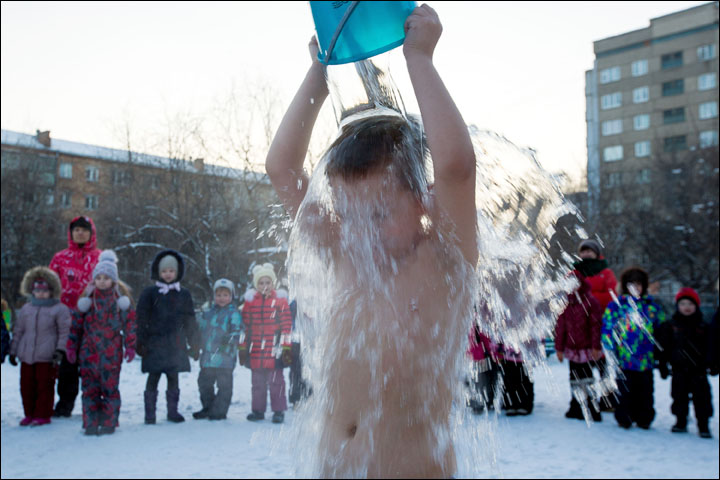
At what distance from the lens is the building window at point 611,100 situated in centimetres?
4706

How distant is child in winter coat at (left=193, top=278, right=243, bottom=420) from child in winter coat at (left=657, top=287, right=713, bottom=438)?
5.02 m

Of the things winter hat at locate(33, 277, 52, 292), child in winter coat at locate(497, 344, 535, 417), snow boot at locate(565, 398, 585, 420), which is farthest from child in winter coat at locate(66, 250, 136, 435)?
snow boot at locate(565, 398, 585, 420)

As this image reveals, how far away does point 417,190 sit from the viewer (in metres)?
1.68

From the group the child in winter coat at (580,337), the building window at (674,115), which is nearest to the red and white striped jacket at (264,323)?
the child in winter coat at (580,337)

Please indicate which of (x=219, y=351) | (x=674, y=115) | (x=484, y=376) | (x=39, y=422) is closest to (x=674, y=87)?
(x=674, y=115)

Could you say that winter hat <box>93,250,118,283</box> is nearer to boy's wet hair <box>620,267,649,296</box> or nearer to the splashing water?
the splashing water

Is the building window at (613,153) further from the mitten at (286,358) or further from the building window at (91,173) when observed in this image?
the mitten at (286,358)

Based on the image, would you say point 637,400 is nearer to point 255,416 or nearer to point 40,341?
point 255,416

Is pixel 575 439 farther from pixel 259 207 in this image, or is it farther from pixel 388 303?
pixel 259 207

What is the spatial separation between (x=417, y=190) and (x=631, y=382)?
5795 mm

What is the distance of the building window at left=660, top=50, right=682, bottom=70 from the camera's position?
1730 inches

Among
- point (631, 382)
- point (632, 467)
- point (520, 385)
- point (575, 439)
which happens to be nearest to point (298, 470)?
point (632, 467)

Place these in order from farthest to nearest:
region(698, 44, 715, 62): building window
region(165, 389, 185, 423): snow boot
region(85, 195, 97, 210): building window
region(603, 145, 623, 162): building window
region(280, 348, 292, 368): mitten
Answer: region(603, 145, 623, 162): building window
region(698, 44, 715, 62): building window
region(85, 195, 97, 210): building window
region(280, 348, 292, 368): mitten
region(165, 389, 185, 423): snow boot

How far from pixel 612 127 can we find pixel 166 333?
48098 millimetres
